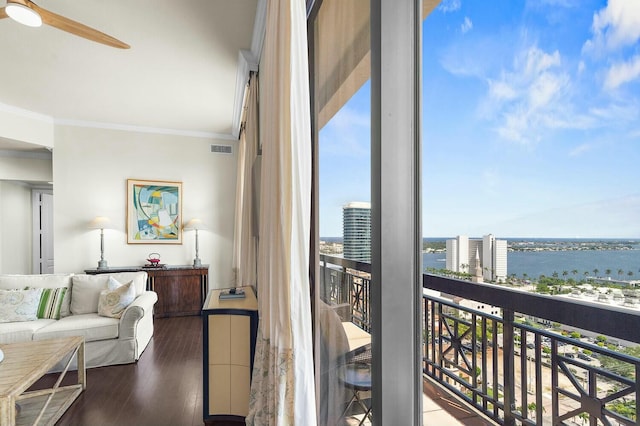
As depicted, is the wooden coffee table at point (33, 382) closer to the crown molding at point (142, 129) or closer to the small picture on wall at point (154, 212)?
the small picture on wall at point (154, 212)

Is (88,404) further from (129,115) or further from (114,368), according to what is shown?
(129,115)

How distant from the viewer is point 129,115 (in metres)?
5.10

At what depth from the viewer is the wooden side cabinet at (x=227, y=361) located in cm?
220

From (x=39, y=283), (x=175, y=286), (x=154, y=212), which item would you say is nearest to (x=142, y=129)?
(x=154, y=212)

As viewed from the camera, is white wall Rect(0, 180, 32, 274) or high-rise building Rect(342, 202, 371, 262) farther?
white wall Rect(0, 180, 32, 274)

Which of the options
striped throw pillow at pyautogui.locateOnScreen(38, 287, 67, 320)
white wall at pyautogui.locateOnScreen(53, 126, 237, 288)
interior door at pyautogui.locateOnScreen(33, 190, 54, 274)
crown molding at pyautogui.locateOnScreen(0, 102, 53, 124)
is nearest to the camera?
striped throw pillow at pyautogui.locateOnScreen(38, 287, 67, 320)

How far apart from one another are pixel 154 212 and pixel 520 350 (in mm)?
5739

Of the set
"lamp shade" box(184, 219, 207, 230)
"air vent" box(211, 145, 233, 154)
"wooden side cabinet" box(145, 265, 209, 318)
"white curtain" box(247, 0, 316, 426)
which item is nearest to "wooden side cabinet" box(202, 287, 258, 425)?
"white curtain" box(247, 0, 316, 426)

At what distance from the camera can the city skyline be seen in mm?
525

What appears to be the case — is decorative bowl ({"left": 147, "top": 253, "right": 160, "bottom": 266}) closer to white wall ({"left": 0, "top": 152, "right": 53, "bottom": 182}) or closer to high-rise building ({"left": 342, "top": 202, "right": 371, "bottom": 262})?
white wall ({"left": 0, "top": 152, "right": 53, "bottom": 182})

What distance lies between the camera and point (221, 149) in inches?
239

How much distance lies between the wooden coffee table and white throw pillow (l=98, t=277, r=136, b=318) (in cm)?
61

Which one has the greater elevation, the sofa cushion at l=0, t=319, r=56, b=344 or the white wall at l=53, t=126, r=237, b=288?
the white wall at l=53, t=126, r=237, b=288

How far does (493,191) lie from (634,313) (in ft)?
1.22
